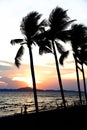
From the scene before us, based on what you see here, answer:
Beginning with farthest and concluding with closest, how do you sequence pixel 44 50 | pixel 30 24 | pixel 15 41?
pixel 44 50, pixel 15 41, pixel 30 24

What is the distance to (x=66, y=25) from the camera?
107 ft

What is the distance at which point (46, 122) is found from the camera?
89.6ft

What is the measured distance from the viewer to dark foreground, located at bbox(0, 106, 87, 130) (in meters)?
24.7

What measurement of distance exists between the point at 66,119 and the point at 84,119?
5.77ft

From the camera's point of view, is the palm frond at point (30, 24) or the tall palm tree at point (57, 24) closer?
the palm frond at point (30, 24)

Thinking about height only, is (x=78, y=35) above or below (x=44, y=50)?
above

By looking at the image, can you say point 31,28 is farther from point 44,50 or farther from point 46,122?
point 46,122

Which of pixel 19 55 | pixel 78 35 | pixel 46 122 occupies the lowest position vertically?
pixel 46 122

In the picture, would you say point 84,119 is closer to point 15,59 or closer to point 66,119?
point 66,119

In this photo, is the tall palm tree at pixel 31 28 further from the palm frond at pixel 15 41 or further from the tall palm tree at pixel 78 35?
the tall palm tree at pixel 78 35

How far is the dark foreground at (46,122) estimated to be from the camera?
2472cm

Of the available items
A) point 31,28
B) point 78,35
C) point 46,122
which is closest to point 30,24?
point 31,28

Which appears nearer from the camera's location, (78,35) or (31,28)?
(31,28)

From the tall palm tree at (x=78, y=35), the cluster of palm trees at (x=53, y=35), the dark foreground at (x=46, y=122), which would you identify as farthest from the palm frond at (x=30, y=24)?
the tall palm tree at (x=78, y=35)
